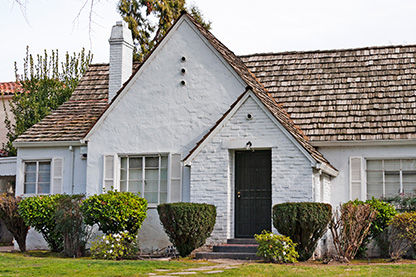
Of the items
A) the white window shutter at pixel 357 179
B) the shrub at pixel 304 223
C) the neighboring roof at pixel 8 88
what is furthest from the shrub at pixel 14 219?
the neighboring roof at pixel 8 88

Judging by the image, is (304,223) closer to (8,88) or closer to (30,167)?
(30,167)

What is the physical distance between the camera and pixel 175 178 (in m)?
17.6

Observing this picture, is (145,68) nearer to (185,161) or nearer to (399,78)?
(185,161)

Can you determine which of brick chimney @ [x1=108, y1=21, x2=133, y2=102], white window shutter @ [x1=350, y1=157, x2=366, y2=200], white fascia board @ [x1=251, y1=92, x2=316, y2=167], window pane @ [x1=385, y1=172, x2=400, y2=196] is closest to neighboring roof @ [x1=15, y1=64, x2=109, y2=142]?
brick chimney @ [x1=108, y1=21, x2=133, y2=102]

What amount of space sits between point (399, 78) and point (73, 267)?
1106 centimetres

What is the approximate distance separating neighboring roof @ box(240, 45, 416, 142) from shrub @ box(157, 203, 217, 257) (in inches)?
159

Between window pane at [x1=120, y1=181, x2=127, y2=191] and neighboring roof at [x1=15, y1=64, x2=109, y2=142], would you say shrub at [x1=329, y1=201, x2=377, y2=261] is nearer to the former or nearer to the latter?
window pane at [x1=120, y1=181, x2=127, y2=191]

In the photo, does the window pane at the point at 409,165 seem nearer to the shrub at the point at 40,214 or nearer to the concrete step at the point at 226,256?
the concrete step at the point at 226,256

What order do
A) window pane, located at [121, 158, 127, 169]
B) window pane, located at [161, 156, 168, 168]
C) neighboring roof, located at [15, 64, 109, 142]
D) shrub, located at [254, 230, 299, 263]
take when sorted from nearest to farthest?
shrub, located at [254, 230, 299, 263] < window pane, located at [161, 156, 168, 168] < window pane, located at [121, 158, 127, 169] < neighboring roof, located at [15, 64, 109, 142]

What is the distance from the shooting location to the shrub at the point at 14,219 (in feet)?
58.3

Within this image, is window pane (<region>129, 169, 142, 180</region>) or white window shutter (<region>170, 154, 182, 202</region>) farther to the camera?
window pane (<region>129, 169, 142, 180</region>)

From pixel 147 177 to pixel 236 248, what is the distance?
3917 mm

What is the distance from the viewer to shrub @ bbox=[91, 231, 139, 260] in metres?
15.0

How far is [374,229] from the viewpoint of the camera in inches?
603
